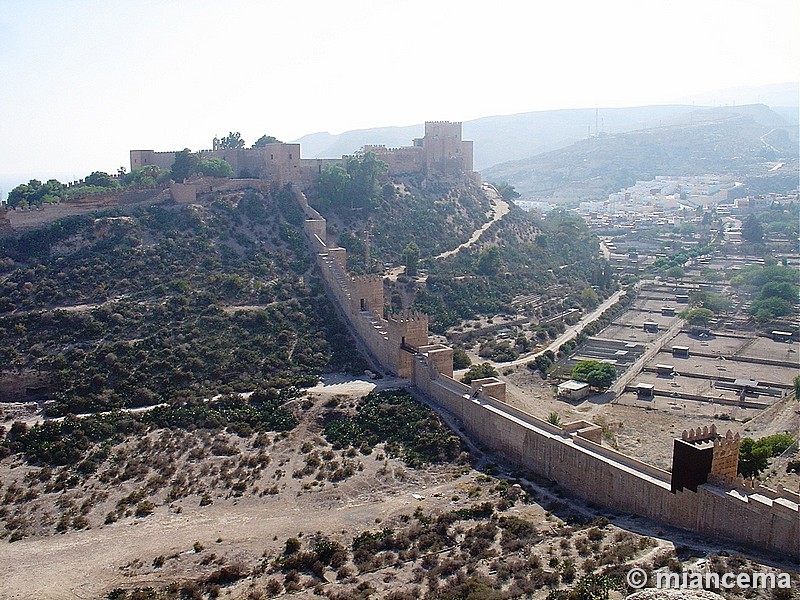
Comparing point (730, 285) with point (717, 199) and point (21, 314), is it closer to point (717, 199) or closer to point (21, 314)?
point (21, 314)

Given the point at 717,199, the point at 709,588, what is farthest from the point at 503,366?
the point at 717,199

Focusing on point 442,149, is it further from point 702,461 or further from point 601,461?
point 702,461

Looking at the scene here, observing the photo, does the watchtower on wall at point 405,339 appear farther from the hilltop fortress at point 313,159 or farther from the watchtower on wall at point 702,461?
the hilltop fortress at point 313,159

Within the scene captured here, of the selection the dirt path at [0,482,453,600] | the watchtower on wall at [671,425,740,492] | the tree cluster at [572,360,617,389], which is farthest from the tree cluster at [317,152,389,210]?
the watchtower on wall at [671,425,740,492]

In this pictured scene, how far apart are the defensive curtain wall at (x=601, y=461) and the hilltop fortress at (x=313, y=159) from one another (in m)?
17.6

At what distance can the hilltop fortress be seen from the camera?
5441 centimetres

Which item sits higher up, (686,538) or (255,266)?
(255,266)

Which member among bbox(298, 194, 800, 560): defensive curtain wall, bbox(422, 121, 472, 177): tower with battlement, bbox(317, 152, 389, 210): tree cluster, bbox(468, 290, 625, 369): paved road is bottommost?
bbox(468, 290, 625, 369): paved road

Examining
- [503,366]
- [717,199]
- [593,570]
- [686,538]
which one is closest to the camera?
[593,570]

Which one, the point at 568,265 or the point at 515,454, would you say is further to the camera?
the point at 568,265

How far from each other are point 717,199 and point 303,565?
451 feet

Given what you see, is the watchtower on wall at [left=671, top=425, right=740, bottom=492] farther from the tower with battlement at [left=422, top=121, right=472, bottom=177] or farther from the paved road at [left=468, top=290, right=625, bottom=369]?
the tower with battlement at [left=422, top=121, right=472, bottom=177]

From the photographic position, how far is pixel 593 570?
1842 centimetres

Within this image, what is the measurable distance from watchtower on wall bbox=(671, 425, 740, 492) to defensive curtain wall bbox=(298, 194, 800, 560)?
27 mm
